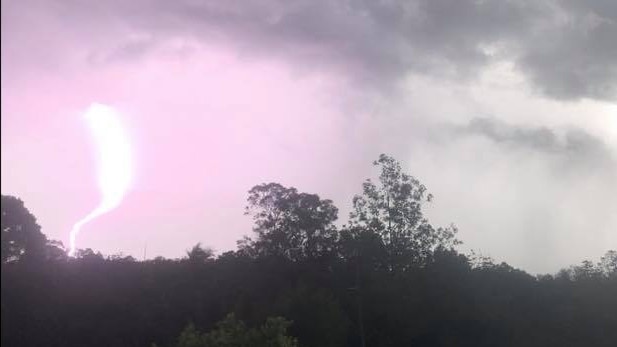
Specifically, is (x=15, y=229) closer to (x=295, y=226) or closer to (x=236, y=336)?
(x=236, y=336)

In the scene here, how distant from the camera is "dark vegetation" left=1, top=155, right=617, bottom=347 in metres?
60.5

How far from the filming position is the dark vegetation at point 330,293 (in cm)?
6053

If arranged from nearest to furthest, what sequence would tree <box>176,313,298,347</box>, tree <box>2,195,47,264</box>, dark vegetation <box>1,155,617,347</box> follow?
tree <box>2,195,47,264</box> < tree <box>176,313,298,347</box> < dark vegetation <box>1,155,617,347</box>

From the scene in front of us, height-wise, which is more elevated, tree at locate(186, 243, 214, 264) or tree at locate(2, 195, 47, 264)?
tree at locate(186, 243, 214, 264)

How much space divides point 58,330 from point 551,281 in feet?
200

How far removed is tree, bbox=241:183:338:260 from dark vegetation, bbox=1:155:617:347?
110 millimetres

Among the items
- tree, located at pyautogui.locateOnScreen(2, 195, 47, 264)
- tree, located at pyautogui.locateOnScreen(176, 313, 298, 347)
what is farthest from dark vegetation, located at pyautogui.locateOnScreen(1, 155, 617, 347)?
tree, located at pyautogui.locateOnScreen(2, 195, 47, 264)

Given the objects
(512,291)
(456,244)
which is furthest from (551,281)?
(456,244)

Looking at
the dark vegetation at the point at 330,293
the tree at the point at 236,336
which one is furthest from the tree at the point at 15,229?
the dark vegetation at the point at 330,293

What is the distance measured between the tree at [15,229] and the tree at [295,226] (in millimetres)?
63695

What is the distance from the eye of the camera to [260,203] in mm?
76875

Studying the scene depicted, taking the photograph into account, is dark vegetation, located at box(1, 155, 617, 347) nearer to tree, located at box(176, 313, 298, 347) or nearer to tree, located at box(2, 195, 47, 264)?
tree, located at box(176, 313, 298, 347)

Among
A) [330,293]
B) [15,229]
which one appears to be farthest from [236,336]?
[330,293]

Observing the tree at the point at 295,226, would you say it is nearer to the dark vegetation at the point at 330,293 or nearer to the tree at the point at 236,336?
the dark vegetation at the point at 330,293
